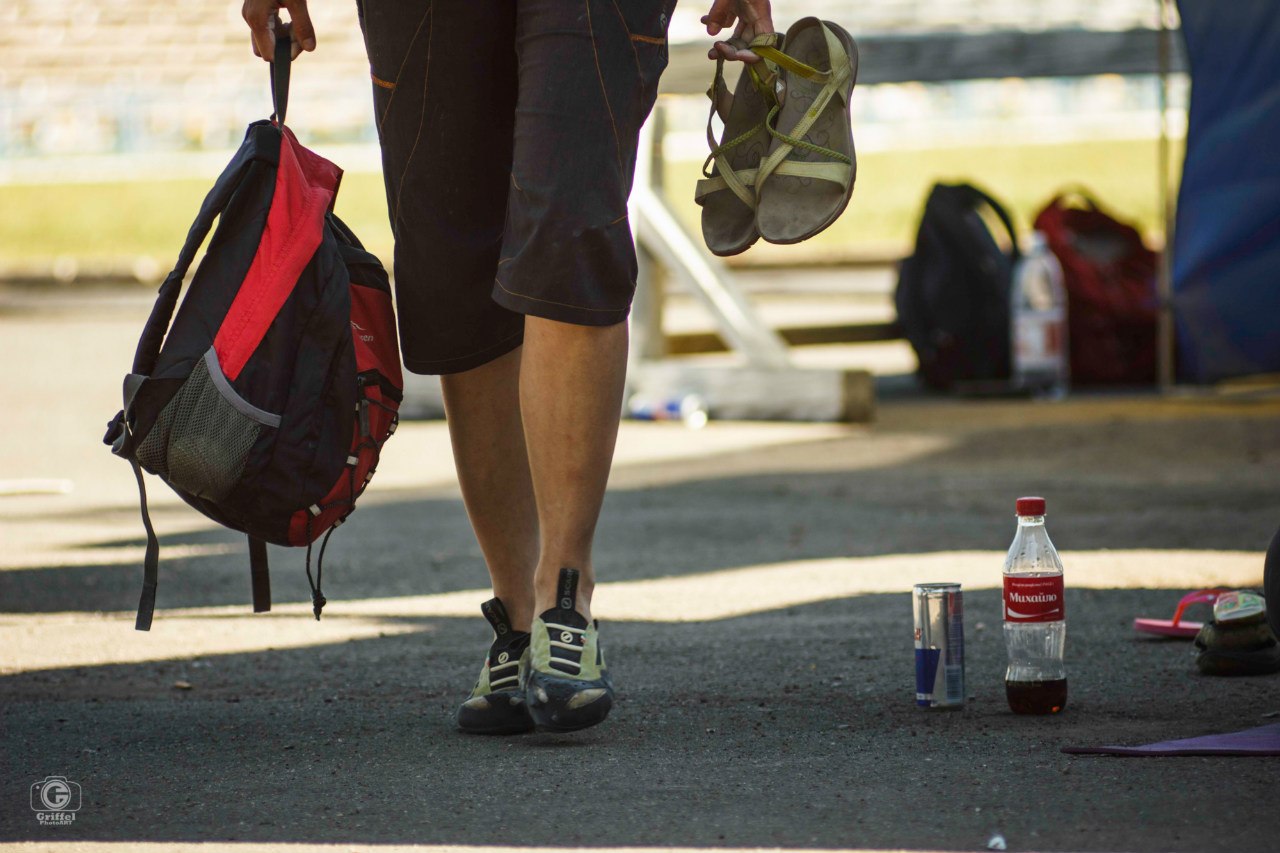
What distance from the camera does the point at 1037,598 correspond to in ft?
8.81

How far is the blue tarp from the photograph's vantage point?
6773mm

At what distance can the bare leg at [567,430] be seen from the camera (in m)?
2.51

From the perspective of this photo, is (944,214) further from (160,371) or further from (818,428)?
(160,371)

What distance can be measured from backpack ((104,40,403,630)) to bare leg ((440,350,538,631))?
0.15 meters

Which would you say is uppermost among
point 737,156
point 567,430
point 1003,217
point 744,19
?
point 744,19

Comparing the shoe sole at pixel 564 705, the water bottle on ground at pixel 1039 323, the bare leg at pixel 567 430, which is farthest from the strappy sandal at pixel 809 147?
the water bottle on ground at pixel 1039 323

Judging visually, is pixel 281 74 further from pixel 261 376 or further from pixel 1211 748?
pixel 1211 748

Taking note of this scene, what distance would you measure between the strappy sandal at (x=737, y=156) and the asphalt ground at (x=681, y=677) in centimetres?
77

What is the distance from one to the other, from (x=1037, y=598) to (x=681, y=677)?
2.17ft

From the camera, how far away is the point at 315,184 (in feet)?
8.89

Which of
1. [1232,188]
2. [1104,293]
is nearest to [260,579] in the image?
[1232,188]

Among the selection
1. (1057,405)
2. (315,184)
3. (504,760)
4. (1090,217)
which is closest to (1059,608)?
(504,760)

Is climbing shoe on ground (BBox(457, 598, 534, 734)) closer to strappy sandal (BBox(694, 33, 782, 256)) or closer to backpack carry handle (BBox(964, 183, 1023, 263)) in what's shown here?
strappy sandal (BBox(694, 33, 782, 256))

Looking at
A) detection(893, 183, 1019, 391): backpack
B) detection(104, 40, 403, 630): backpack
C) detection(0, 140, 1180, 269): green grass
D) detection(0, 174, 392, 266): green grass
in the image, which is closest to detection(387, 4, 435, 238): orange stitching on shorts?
detection(104, 40, 403, 630): backpack
